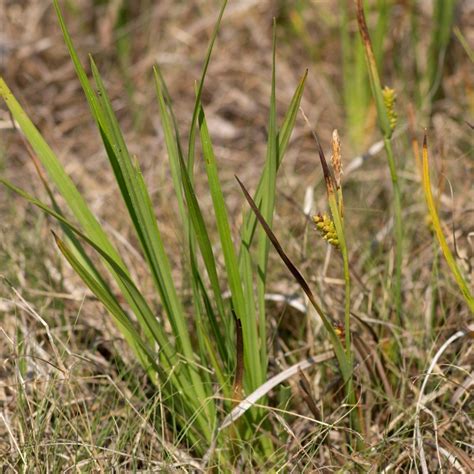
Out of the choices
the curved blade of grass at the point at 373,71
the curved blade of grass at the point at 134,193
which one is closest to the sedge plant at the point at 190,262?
the curved blade of grass at the point at 134,193

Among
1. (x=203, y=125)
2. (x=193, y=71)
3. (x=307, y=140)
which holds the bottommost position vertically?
(x=307, y=140)

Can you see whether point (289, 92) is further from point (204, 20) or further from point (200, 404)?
point (200, 404)

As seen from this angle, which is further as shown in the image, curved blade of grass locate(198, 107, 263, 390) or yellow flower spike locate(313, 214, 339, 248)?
curved blade of grass locate(198, 107, 263, 390)

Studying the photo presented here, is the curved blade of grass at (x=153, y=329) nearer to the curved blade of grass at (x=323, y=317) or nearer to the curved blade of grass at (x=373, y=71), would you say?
the curved blade of grass at (x=323, y=317)

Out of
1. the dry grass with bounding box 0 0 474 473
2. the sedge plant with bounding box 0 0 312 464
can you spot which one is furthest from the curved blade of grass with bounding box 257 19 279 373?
the dry grass with bounding box 0 0 474 473

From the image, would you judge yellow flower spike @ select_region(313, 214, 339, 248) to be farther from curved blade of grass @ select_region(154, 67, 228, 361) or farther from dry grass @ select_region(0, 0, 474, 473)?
dry grass @ select_region(0, 0, 474, 473)

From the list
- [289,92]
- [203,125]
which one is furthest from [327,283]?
[289,92]
